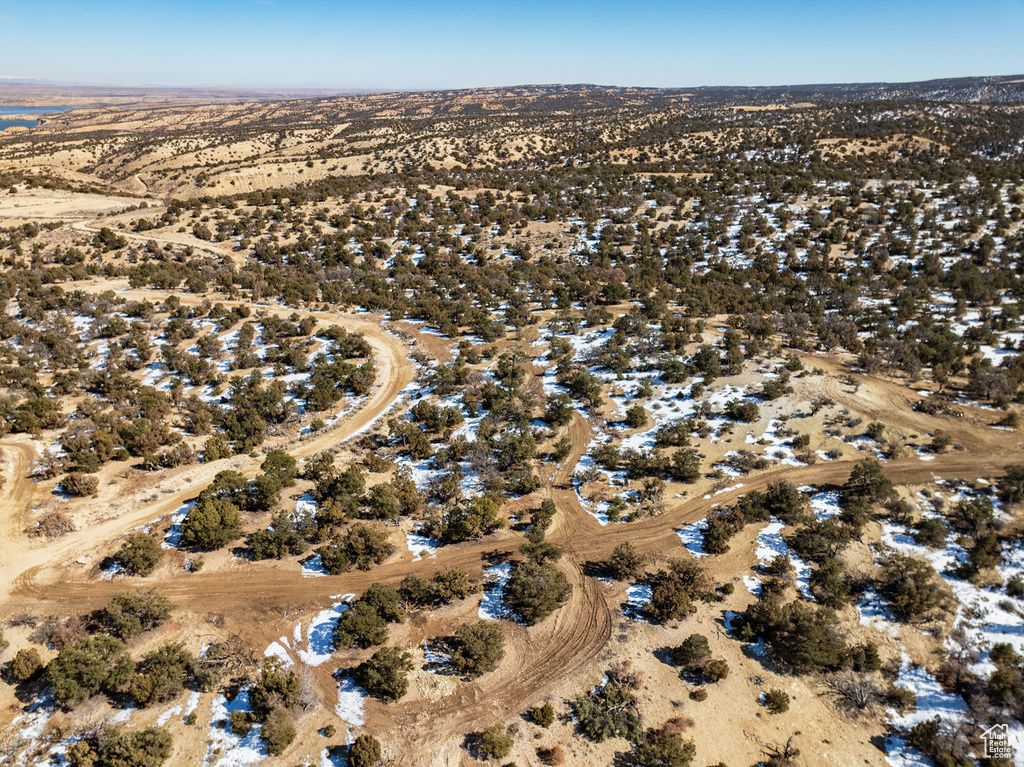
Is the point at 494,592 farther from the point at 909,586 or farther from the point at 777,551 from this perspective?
the point at 909,586

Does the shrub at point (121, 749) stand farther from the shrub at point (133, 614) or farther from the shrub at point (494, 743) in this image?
the shrub at point (494, 743)

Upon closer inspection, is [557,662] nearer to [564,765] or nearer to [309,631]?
[564,765]

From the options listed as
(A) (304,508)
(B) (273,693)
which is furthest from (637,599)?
(A) (304,508)

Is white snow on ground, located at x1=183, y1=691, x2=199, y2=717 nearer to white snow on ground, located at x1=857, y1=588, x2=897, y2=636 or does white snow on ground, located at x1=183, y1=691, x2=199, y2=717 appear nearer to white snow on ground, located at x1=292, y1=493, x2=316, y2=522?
white snow on ground, located at x1=292, y1=493, x2=316, y2=522

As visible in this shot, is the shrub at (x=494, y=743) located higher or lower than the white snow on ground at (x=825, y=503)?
lower

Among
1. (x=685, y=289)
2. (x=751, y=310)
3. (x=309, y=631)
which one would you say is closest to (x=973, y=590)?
(x=309, y=631)

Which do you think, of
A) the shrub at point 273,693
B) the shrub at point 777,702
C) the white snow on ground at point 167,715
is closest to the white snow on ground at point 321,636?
the shrub at point 273,693
